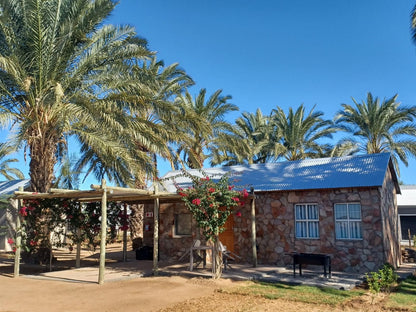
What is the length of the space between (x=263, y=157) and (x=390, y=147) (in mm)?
9492

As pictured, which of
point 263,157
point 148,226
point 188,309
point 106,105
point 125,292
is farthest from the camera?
point 263,157

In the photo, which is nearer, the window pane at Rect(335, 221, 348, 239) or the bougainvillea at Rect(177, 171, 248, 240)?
the bougainvillea at Rect(177, 171, 248, 240)

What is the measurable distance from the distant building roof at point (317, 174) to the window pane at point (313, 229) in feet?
4.46

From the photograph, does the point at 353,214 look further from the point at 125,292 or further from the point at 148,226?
the point at 148,226

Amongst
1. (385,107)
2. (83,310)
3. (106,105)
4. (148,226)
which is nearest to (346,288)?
(83,310)

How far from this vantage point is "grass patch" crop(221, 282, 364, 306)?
902 centimetres

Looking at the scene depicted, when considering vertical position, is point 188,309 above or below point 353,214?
below

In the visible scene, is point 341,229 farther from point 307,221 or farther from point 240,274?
point 240,274

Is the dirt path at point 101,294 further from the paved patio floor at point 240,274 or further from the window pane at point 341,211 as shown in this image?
the window pane at point 341,211

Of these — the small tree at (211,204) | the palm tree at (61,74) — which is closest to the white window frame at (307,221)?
the small tree at (211,204)

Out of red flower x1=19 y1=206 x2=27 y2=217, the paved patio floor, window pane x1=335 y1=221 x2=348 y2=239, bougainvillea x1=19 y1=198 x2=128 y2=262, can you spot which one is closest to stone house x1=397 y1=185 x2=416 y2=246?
the paved patio floor

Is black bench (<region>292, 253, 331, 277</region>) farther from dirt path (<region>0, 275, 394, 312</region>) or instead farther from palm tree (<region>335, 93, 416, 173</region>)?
palm tree (<region>335, 93, 416, 173</region>)

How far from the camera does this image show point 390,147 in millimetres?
24844

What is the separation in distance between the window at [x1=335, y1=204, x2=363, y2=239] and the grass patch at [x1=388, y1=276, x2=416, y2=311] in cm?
224
